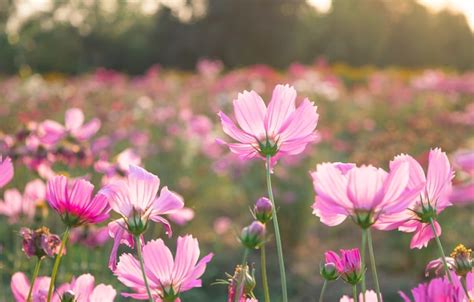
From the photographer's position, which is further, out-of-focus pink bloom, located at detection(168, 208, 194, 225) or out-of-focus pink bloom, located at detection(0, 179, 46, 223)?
out-of-focus pink bloom, located at detection(0, 179, 46, 223)

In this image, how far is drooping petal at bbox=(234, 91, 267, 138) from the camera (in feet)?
2.87

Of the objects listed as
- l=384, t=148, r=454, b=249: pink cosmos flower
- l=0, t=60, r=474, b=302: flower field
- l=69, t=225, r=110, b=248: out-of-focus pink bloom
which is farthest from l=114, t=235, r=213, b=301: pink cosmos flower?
l=69, t=225, r=110, b=248: out-of-focus pink bloom

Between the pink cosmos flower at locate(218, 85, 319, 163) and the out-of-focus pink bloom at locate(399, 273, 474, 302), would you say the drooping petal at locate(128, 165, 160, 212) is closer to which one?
the pink cosmos flower at locate(218, 85, 319, 163)

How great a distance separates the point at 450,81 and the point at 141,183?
1033 cm

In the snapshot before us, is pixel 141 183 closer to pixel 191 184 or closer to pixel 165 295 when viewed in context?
pixel 165 295

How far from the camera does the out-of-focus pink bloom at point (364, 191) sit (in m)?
0.70

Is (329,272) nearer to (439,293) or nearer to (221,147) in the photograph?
(439,293)

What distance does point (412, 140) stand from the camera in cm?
437

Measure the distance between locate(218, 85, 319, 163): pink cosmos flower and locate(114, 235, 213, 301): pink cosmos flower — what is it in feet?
0.47

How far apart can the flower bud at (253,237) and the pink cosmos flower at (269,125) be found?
0.16 meters

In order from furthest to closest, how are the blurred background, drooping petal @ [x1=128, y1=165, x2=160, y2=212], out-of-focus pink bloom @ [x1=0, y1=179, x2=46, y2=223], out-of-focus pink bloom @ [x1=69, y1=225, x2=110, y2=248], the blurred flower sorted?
the blurred background, out-of-focus pink bloom @ [x1=0, y1=179, x2=46, y2=223], out-of-focus pink bloom @ [x1=69, y1=225, x2=110, y2=248], the blurred flower, drooping petal @ [x1=128, y1=165, x2=160, y2=212]

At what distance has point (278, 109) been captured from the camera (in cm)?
88

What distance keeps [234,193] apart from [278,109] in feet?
18.2

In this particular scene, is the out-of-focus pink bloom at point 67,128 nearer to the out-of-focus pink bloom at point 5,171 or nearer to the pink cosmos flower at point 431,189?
the out-of-focus pink bloom at point 5,171
